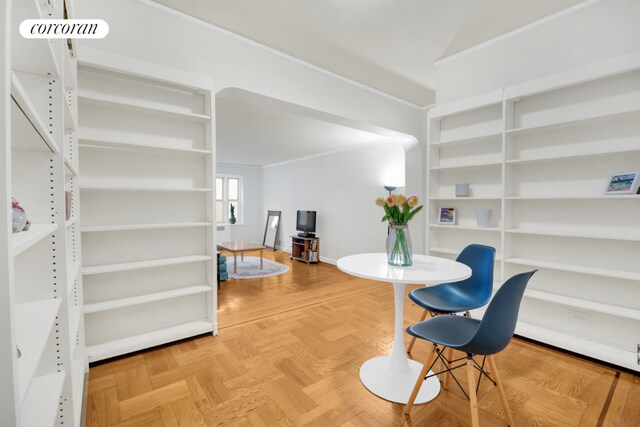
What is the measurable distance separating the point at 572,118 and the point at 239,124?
3.98 m

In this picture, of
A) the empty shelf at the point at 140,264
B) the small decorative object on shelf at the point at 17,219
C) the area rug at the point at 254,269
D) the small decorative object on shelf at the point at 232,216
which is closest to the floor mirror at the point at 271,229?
the small decorative object on shelf at the point at 232,216

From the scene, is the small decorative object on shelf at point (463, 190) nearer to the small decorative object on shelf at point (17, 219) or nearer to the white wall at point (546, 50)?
the white wall at point (546, 50)

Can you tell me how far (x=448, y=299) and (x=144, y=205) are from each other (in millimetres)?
2431

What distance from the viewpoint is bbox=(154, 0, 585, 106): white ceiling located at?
7.52 feet

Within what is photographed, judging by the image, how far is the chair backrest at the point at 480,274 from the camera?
200 centimetres

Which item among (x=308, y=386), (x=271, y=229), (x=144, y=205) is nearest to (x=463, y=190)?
(x=308, y=386)

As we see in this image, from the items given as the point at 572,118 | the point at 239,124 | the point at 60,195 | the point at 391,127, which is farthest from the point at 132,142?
the point at 572,118

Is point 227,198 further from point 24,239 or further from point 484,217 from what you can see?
point 24,239

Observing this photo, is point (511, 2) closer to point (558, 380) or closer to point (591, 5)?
point (591, 5)

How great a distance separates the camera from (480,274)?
Answer: 6.80 ft

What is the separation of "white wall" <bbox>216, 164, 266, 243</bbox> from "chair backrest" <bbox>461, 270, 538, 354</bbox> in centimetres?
769

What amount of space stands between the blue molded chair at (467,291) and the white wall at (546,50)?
5.78 feet

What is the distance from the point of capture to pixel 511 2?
231 cm

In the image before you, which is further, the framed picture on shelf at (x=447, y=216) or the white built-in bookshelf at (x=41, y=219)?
the framed picture on shelf at (x=447, y=216)
